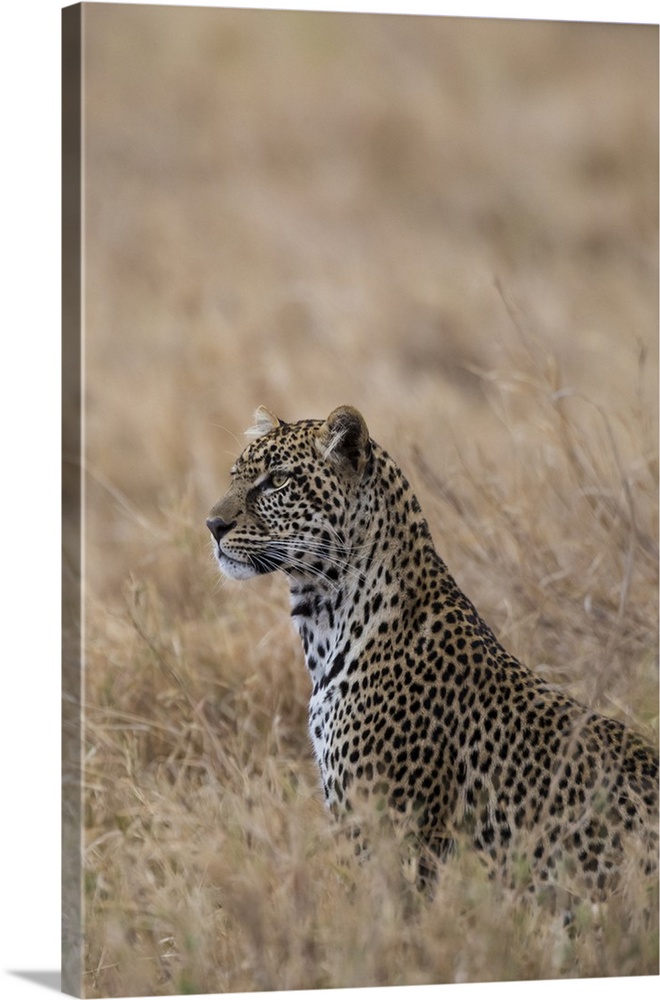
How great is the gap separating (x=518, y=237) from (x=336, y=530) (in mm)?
1678

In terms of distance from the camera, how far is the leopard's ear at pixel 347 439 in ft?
20.8

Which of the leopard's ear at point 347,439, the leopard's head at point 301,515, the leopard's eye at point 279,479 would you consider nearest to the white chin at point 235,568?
the leopard's head at point 301,515

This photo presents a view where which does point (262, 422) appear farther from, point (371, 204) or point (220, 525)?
point (371, 204)

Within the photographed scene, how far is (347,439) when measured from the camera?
20.9 ft

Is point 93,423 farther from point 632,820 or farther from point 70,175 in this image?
point 632,820

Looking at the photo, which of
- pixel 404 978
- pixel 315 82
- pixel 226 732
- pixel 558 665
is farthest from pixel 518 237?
pixel 404 978

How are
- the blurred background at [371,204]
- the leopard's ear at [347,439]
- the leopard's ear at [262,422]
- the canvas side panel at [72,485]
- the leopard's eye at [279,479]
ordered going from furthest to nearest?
the blurred background at [371,204] → the leopard's ear at [262,422] → the leopard's eye at [279,479] → the leopard's ear at [347,439] → the canvas side panel at [72,485]

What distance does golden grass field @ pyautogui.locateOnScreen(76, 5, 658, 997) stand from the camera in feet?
20.7

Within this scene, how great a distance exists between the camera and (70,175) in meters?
6.27

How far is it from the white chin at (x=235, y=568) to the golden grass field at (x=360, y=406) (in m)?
0.43

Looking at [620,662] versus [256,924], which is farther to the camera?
[620,662]

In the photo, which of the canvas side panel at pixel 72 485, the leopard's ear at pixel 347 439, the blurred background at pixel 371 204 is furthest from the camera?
the blurred background at pixel 371 204

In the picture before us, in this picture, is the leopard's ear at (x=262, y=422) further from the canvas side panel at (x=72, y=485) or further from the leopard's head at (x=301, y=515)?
the canvas side panel at (x=72, y=485)

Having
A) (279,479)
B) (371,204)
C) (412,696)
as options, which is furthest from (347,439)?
(371,204)
